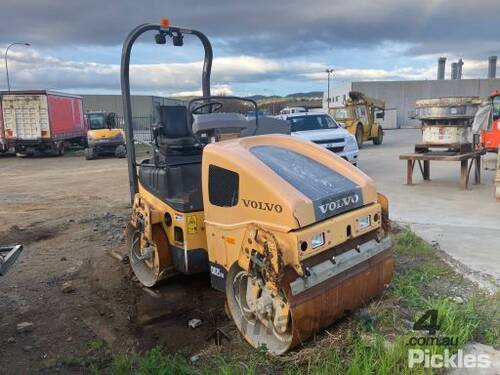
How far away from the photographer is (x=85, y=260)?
6262 mm

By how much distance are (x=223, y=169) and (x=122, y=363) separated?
167cm

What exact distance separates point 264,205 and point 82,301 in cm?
266

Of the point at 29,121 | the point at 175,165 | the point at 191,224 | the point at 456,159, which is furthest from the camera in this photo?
the point at 29,121

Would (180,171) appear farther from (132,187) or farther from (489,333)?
(489,333)

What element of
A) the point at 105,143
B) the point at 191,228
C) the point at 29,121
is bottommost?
the point at 105,143

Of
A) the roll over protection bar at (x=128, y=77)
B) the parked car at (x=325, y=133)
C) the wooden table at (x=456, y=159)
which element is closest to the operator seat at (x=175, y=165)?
the roll over protection bar at (x=128, y=77)

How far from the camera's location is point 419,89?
158 feet

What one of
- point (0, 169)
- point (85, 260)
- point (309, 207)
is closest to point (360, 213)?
point (309, 207)

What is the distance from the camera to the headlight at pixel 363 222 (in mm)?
3802

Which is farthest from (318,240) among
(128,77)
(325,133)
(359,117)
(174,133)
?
(359,117)

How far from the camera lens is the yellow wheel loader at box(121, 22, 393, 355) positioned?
10.9ft

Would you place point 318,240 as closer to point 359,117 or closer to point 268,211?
point 268,211

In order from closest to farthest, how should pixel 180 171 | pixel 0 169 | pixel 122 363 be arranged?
pixel 122 363 → pixel 180 171 → pixel 0 169

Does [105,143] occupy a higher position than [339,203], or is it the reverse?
[339,203]
